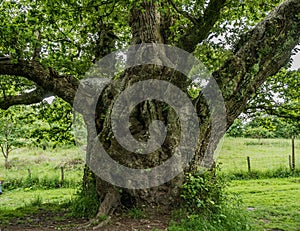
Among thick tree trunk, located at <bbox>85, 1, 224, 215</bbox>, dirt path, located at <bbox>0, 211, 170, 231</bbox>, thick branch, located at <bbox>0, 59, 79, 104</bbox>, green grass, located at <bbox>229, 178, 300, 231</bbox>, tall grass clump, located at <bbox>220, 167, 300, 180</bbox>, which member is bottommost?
green grass, located at <bbox>229, 178, 300, 231</bbox>

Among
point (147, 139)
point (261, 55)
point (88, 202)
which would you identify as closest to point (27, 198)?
point (88, 202)

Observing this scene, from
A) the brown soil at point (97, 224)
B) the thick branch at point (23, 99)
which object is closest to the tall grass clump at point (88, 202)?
the brown soil at point (97, 224)

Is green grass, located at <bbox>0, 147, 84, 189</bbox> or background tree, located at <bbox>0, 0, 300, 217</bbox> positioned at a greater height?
background tree, located at <bbox>0, 0, 300, 217</bbox>

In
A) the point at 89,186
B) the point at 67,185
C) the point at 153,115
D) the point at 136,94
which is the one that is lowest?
the point at 67,185

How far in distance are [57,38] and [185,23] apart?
3.28 metres

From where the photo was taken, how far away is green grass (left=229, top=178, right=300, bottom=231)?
719 centimetres

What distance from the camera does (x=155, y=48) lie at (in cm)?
686

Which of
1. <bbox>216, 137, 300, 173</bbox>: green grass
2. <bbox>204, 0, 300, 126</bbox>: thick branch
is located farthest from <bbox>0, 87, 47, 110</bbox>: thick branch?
<bbox>216, 137, 300, 173</bbox>: green grass

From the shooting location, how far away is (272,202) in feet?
31.6

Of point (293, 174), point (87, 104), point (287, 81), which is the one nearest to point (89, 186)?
point (87, 104)

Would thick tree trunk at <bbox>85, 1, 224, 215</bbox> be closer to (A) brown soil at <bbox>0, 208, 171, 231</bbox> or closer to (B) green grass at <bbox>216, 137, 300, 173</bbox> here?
(A) brown soil at <bbox>0, 208, 171, 231</bbox>

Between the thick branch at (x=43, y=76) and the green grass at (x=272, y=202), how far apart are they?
4.40 m

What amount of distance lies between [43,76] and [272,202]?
7506 millimetres

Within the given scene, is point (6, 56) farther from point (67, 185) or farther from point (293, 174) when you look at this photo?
point (293, 174)
